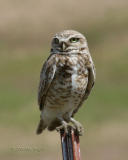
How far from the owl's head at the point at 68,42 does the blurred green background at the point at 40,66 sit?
6.14 ft

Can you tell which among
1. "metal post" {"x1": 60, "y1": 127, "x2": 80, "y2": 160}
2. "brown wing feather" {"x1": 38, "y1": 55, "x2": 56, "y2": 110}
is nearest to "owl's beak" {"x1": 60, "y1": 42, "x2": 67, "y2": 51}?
"brown wing feather" {"x1": 38, "y1": 55, "x2": 56, "y2": 110}

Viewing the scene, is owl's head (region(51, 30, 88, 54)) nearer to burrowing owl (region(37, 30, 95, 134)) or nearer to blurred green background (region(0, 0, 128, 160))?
burrowing owl (region(37, 30, 95, 134))

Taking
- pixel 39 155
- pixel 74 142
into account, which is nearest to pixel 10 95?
pixel 39 155

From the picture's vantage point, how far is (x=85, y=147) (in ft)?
45.7

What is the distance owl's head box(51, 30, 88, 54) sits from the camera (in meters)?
8.40

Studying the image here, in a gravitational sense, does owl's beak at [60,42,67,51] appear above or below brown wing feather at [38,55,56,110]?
above

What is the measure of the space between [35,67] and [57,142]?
5848 millimetres

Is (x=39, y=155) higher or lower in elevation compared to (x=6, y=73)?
lower

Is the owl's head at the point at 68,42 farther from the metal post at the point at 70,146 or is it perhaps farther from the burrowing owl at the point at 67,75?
the metal post at the point at 70,146

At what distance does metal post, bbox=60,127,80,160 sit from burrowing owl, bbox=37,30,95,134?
142 centimetres

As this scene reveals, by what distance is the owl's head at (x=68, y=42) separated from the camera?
27.6 feet

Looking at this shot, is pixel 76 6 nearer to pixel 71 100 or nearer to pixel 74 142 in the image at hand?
pixel 71 100

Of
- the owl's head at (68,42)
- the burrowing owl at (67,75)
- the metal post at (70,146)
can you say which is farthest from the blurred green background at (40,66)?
the metal post at (70,146)

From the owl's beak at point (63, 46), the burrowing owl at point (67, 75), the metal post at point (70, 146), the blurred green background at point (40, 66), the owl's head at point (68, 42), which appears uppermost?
the blurred green background at point (40, 66)
